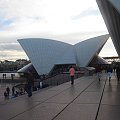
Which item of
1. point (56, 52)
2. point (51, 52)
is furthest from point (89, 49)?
point (51, 52)

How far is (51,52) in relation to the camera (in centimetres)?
6544

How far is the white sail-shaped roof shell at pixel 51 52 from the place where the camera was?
63969 mm

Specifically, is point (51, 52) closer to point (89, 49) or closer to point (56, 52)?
point (56, 52)

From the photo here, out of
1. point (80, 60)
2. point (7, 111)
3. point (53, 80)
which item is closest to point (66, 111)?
point (7, 111)

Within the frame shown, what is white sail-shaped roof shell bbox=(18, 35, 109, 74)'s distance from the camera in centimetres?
6397

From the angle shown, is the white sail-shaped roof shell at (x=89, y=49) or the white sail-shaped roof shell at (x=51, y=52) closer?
the white sail-shaped roof shell at (x=89, y=49)

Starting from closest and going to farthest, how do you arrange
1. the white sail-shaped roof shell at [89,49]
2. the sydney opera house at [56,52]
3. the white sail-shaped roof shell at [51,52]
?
1. the white sail-shaped roof shell at [89,49]
2. the sydney opera house at [56,52]
3. the white sail-shaped roof shell at [51,52]

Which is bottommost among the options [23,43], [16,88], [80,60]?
[16,88]

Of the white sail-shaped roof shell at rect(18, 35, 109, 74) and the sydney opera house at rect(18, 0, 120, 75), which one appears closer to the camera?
the sydney opera house at rect(18, 0, 120, 75)

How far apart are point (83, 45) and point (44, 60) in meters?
9.22

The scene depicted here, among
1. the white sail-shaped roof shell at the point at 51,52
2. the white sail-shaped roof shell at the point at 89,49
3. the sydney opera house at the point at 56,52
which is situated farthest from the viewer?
the white sail-shaped roof shell at the point at 51,52

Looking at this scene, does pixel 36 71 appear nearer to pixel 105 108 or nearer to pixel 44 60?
pixel 44 60

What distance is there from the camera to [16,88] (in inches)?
1598

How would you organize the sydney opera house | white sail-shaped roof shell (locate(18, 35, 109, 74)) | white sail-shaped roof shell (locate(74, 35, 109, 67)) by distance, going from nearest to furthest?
white sail-shaped roof shell (locate(74, 35, 109, 67))
the sydney opera house
white sail-shaped roof shell (locate(18, 35, 109, 74))
